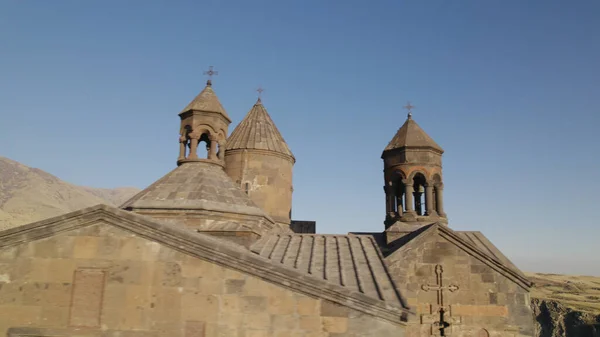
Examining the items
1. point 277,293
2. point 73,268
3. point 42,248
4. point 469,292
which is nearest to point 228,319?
point 277,293

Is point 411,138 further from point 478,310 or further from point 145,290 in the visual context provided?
point 145,290

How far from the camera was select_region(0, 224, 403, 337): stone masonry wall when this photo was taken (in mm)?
4125

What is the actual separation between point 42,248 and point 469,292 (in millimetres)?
7687

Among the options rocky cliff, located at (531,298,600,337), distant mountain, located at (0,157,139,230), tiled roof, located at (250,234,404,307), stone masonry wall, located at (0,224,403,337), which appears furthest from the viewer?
distant mountain, located at (0,157,139,230)

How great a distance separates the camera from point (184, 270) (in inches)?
Answer: 168

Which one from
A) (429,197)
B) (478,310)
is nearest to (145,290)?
(478,310)

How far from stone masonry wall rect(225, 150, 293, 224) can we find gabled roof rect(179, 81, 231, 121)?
2128mm

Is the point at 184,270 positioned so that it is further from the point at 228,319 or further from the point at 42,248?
the point at 42,248

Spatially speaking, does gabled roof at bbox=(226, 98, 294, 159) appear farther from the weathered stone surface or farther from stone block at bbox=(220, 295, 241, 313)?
stone block at bbox=(220, 295, 241, 313)

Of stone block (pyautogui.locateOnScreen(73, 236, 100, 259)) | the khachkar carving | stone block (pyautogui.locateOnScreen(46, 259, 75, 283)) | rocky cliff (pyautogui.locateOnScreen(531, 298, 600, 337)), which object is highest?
stone block (pyautogui.locateOnScreen(73, 236, 100, 259))

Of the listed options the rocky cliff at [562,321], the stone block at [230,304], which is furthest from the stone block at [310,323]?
the rocky cliff at [562,321]

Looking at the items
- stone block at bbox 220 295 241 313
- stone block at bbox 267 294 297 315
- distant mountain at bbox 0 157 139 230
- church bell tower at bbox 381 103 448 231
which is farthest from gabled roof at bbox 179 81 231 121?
distant mountain at bbox 0 157 139 230

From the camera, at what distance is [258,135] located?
12.8 meters

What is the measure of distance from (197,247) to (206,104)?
6591 mm
